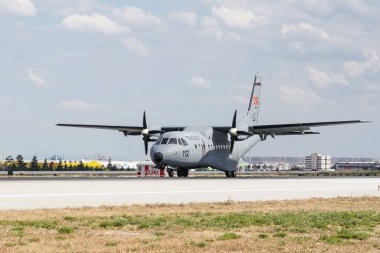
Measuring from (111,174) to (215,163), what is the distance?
3471cm

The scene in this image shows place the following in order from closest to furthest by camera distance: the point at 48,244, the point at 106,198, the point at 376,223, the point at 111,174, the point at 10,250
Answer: the point at 10,250 < the point at 48,244 < the point at 376,223 < the point at 106,198 < the point at 111,174

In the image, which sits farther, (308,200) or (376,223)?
(308,200)

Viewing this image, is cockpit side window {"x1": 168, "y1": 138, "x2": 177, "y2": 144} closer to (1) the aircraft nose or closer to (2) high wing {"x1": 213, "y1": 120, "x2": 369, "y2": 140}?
(1) the aircraft nose

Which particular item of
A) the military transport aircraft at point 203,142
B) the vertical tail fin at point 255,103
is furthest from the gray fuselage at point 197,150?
the vertical tail fin at point 255,103

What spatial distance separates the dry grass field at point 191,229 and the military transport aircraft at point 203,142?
31998 mm

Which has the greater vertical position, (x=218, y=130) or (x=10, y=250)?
(x=218, y=130)

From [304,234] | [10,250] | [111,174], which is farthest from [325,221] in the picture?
[111,174]

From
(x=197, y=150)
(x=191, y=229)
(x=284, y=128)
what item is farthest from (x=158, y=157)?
(x=191, y=229)

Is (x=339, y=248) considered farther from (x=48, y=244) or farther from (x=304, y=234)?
(x=48, y=244)

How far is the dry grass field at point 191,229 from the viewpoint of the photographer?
15.5m

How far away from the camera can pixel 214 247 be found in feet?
50.5

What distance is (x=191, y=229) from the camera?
1877 centimetres

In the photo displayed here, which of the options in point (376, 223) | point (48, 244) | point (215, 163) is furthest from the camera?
point (215, 163)

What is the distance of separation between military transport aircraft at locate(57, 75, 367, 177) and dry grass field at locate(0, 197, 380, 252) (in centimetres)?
3200
